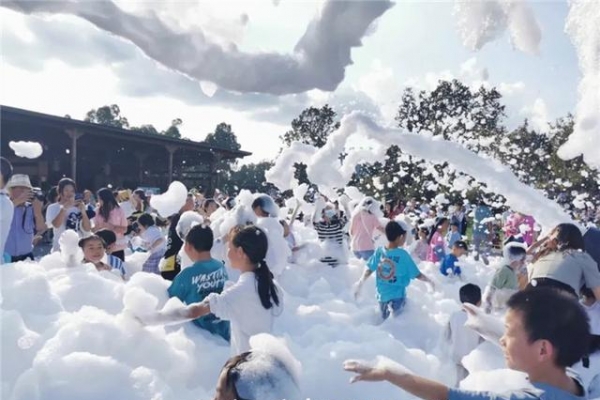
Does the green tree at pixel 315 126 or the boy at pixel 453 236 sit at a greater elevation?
the green tree at pixel 315 126

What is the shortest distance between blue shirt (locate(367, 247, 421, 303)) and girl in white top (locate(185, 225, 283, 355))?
2650mm

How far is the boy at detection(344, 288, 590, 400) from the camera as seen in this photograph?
1.73 metres

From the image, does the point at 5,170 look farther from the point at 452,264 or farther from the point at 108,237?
the point at 452,264

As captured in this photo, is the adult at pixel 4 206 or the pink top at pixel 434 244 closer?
the adult at pixel 4 206

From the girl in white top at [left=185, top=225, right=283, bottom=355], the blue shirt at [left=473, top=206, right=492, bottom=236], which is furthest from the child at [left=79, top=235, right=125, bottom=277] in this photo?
the blue shirt at [left=473, top=206, right=492, bottom=236]

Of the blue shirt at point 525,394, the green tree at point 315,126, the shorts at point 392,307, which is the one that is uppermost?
the green tree at point 315,126

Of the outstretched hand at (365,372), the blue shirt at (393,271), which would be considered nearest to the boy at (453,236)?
the blue shirt at (393,271)

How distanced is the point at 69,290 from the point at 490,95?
30576 mm

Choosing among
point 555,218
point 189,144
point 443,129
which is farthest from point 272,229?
point 443,129

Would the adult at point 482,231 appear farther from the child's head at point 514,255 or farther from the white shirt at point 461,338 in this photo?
the white shirt at point 461,338

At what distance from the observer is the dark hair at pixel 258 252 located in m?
2.97

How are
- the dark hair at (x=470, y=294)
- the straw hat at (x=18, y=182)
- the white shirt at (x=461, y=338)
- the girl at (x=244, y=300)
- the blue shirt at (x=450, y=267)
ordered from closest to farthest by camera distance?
the girl at (x=244, y=300)
the white shirt at (x=461, y=338)
the dark hair at (x=470, y=294)
the straw hat at (x=18, y=182)
the blue shirt at (x=450, y=267)

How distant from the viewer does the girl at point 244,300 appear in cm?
288

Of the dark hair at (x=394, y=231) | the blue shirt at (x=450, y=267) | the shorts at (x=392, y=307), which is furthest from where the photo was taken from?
the blue shirt at (x=450, y=267)
